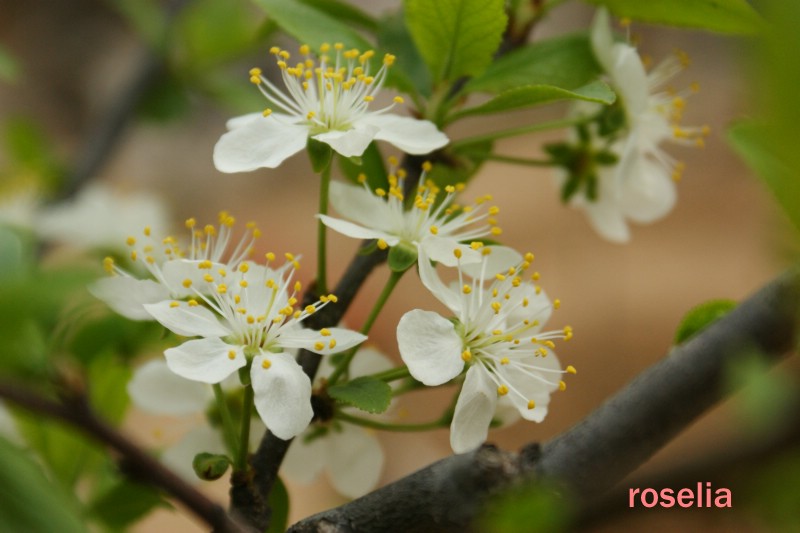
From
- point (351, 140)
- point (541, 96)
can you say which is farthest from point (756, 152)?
point (351, 140)

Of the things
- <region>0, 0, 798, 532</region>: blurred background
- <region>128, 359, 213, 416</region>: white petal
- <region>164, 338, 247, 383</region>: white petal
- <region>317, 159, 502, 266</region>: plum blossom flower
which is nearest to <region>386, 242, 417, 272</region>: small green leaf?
<region>317, 159, 502, 266</region>: plum blossom flower

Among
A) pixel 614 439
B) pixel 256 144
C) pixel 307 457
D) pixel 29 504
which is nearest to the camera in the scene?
pixel 29 504

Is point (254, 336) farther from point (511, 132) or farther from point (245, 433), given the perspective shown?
point (511, 132)

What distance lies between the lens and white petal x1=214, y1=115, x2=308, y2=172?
22.4 inches

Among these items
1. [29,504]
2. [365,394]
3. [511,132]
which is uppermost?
[511,132]

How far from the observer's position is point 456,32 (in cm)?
65

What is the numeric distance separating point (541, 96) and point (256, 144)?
179mm

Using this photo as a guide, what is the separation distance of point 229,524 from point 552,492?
15 centimetres

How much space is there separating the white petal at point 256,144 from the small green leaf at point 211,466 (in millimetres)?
168

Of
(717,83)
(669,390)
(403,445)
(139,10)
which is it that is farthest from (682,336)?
(717,83)

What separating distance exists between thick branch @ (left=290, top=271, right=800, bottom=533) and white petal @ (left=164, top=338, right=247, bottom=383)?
0.09 meters

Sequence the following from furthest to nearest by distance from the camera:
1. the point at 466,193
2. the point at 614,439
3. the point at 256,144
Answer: the point at 466,193 → the point at 256,144 → the point at 614,439

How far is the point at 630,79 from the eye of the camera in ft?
2.28

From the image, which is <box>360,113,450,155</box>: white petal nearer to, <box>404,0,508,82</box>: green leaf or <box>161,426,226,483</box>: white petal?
<box>404,0,508,82</box>: green leaf
